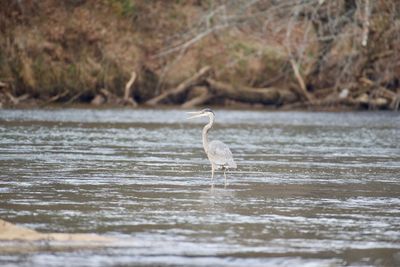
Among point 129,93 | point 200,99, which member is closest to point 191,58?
point 129,93

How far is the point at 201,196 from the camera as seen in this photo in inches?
559

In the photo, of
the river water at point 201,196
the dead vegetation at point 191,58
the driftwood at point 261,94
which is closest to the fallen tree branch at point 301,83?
the dead vegetation at point 191,58

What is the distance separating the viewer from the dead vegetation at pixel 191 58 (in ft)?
127

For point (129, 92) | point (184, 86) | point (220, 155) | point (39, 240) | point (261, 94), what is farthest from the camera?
point (261, 94)

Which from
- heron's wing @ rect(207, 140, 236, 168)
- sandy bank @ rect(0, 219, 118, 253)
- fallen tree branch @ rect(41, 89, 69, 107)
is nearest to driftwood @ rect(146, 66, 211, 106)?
fallen tree branch @ rect(41, 89, 69, 107)

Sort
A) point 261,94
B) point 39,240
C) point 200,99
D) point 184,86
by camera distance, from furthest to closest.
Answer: point 261,94 → point 184,86 → point 200,99 → point 39,240

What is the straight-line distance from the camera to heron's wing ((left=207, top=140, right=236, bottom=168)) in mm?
16125

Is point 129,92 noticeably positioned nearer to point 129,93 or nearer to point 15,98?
point 129,93

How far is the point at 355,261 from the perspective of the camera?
31.6 feet

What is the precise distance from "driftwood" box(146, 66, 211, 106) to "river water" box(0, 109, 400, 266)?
38.4 ft

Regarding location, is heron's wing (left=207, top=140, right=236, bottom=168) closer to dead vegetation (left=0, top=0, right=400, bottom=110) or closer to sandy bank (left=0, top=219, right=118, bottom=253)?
sandy bank (left=0, top=219, right=118, bottom=253)

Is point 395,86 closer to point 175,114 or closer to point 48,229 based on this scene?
point 175,114

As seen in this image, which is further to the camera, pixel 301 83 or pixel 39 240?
pixel 301 83

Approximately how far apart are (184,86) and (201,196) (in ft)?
83.7
